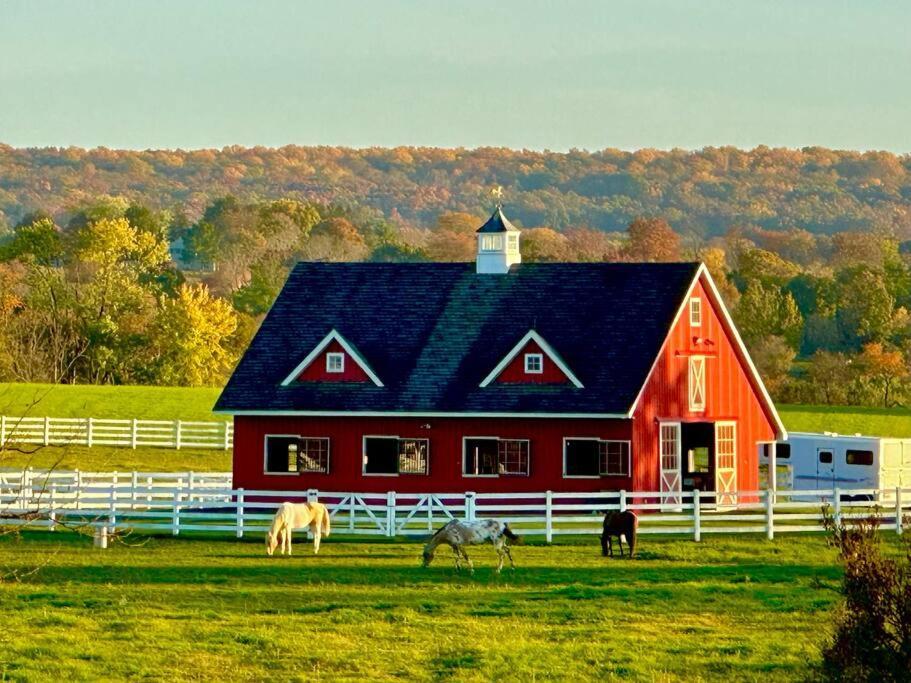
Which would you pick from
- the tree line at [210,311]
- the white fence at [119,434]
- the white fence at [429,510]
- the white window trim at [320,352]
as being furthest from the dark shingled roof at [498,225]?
the tree line at [210,311]

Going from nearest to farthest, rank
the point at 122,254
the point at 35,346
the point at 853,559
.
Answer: the point at 853,559
the point at 35,346
the point at 122,254

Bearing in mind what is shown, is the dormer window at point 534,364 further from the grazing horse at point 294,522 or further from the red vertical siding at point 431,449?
the grazing horse at point 294,522

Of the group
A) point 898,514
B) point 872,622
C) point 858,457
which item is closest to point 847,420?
point 858,457

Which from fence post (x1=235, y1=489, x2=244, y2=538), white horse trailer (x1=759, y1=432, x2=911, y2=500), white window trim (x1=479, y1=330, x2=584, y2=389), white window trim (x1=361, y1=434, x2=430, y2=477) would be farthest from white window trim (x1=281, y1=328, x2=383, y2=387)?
white horse trailer (x1=759, y1=432, x2=911, y2=500)

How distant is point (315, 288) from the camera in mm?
49625

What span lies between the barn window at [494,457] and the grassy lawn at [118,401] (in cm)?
3848

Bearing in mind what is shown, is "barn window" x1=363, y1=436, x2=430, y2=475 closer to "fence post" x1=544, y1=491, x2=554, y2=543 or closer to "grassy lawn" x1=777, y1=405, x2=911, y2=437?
"fence post" x1=544, y1=491, x2=554, y2=543

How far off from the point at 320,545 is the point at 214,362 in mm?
63562

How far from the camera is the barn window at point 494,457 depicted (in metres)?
45.8

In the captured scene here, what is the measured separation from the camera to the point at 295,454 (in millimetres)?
47281

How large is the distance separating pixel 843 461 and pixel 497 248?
13011mm

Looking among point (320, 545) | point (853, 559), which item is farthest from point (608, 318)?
point (853, 559)

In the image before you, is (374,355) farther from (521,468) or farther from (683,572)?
(683,572)

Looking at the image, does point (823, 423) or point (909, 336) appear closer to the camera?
point (823, 423)
